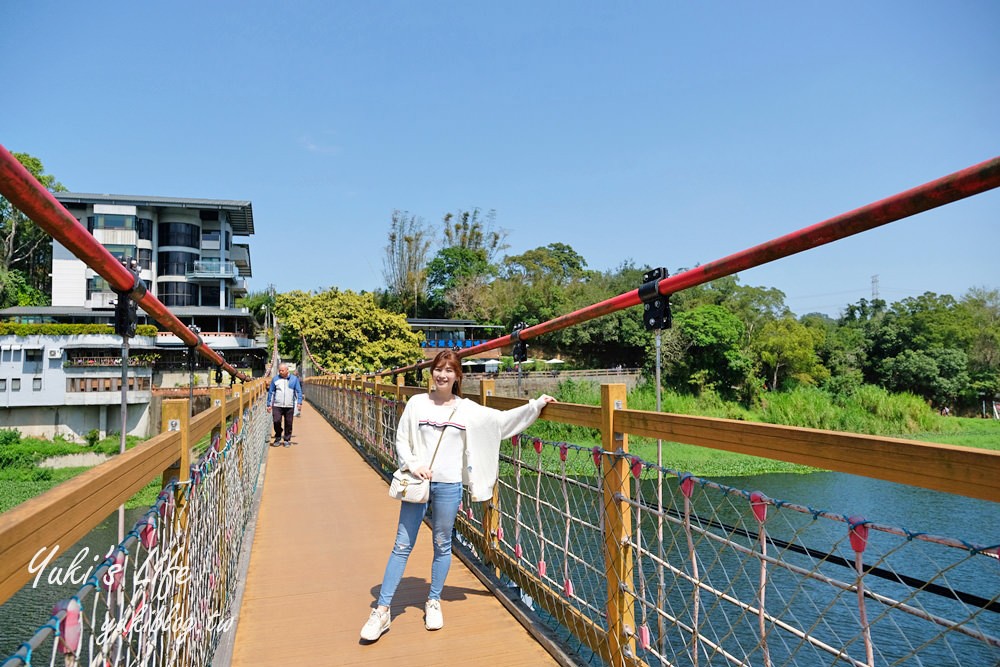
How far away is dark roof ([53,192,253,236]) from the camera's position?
33.0 metres

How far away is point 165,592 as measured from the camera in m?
1.59

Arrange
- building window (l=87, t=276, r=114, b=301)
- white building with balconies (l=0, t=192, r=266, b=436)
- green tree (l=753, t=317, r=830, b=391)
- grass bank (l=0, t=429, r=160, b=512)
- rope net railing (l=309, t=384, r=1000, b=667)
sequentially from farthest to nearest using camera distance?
building window (l=87, t=276, r=114, b=301), green tree (l=753, t=317, r=830, b=391), white building with balconies (l=0, t=192, r=266, b=436), grass bank (l=0, t=429, r=160, b=512), rope net railing (l=309, t=384, r=1000, b=667)

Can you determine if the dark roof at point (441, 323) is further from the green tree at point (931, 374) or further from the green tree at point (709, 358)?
the green tree at point (931, 374)

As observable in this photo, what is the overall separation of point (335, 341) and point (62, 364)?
1050 centimetres

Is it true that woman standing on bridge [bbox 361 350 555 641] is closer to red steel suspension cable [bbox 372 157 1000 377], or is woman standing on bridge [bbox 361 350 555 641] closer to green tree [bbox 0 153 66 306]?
red steel suspension cable [bbox 372 157 1000 377]

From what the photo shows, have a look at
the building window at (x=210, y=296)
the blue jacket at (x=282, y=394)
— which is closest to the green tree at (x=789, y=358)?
the blue jacket at (x=282, y=394)

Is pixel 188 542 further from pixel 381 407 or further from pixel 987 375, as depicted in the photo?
pixel 987 375

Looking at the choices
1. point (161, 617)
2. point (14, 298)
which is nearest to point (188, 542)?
point (161, 617)

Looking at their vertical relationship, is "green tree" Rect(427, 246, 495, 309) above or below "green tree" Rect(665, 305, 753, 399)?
above

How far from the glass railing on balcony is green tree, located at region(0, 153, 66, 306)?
748 cm

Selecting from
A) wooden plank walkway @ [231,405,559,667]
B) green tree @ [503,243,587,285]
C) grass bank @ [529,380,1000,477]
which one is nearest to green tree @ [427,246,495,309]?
green tree @ [503,243,587,285]

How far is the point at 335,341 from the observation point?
1236 inches

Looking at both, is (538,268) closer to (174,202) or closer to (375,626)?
(174,202)

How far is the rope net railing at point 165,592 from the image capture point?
931 millimetres
